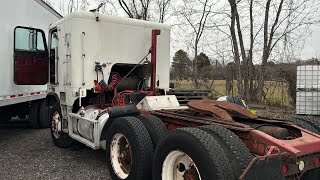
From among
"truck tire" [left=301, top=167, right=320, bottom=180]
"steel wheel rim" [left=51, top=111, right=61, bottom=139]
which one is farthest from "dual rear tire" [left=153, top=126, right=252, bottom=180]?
"steel wheel rim" [left=51, top=111, right=61, bottom=139]

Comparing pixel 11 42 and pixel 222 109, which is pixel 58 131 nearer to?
pixel 11 42

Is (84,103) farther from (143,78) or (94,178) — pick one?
(94,178)

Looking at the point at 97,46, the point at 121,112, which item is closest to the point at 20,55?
the point at 97,46

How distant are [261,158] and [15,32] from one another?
266 inches

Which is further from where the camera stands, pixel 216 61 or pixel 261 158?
pixel 216 61

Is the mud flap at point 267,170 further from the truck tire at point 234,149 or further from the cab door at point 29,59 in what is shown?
the cab door at point 29,59

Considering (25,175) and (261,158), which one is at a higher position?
(261,158)

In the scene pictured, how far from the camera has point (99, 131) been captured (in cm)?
564

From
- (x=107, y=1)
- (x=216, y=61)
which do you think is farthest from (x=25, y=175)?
(x=107, y=1)

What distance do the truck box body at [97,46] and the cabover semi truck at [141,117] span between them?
2cm

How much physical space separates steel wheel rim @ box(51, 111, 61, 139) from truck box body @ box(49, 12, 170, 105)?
0.63 metres

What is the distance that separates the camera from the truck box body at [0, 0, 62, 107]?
741cm

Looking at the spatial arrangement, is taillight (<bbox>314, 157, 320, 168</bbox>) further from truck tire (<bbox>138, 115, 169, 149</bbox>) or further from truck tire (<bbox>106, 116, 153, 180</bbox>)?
truck tire (<bbox>106, 116, 153, 180</bbox>)

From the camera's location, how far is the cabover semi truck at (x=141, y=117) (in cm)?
329
